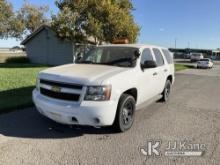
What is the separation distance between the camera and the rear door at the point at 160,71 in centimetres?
722

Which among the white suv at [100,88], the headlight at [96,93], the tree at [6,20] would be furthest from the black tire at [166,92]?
the tree at [6,20]

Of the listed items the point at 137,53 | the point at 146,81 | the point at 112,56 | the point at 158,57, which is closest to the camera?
the point at 137,53

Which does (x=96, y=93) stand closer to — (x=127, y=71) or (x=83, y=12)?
(x=127, y=71)

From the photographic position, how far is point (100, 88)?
4.91 metres

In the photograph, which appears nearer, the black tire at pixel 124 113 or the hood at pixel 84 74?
the hood at pixel 84 74

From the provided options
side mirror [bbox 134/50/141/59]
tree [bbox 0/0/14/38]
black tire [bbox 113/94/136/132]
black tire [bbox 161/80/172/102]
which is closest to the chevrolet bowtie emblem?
black tire [bbox 113/94/136/132]

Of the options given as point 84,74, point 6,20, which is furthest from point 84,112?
point 6,20

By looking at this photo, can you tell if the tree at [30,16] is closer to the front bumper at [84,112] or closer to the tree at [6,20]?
the tree at [6,20]

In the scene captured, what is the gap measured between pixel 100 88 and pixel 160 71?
295 cm

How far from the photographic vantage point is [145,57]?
259 inches

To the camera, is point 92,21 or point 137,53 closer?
point 137,53

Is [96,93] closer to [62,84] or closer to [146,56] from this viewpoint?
[62,84]

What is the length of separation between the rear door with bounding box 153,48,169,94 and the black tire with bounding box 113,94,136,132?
1588 millimetres

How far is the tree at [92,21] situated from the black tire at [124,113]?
18.5m
